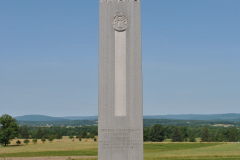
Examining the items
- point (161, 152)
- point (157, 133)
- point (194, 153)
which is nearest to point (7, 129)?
point (161, 152)

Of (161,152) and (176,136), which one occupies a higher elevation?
(161,152)

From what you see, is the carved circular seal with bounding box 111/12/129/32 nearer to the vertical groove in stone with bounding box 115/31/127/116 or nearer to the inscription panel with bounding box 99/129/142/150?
the vertical groove in stone with bounding box 115/31/127/116

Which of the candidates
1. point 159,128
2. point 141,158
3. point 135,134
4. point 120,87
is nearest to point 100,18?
point 120,87

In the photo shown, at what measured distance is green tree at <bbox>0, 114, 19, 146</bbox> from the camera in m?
75.2

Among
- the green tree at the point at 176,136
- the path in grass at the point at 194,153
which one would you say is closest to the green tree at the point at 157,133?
the green tree at the point at 176,136

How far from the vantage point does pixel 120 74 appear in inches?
610

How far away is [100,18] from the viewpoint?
621 inches

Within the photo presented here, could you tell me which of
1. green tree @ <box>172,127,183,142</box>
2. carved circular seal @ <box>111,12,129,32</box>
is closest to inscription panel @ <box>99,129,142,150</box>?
carved circular seal @ <box>111,12,129,32</box>

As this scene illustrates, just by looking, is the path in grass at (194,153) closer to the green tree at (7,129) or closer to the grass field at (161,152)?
the grass field at (161,152)

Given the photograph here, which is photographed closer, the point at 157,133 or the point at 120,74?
the point at 120,74

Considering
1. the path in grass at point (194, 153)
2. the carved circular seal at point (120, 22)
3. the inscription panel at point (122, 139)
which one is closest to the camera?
the inscription panel at point (122, 139)

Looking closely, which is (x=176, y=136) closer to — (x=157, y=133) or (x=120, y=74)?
(x=157, y=133)

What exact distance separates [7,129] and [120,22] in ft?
231

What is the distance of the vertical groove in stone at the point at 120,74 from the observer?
1529 centimetres
